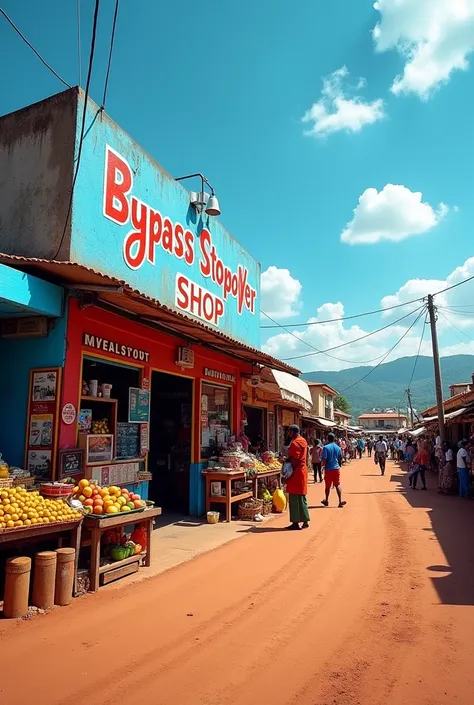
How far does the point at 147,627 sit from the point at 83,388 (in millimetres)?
3777

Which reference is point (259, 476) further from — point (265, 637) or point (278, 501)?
point (265, 637)

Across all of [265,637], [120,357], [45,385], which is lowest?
[265,637]

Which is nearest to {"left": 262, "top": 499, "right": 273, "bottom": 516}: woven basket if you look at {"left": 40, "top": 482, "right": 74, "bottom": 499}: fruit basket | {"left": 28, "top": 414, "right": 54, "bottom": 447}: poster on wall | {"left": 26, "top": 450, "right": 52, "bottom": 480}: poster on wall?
{"left": 26, "top": 450, "right": 52, "bottom": 480}: poster on wall

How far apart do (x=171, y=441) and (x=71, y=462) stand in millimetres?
5470

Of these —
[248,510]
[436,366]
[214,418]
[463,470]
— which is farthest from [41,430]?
[436,366]

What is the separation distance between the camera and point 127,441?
8133 mm

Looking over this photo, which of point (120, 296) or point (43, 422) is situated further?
point (120, 296)

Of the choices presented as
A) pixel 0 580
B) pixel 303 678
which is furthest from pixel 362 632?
pixel 0 580

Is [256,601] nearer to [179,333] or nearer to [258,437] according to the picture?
[179,333]

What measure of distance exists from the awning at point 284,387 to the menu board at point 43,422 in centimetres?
771

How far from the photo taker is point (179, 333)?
9.70 metres

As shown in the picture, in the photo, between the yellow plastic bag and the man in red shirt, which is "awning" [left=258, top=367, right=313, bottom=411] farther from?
the man in red shirt

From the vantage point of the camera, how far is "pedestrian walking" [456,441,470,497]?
48.9 ft

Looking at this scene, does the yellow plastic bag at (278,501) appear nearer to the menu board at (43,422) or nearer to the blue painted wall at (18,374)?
the menu board at (43,422)
